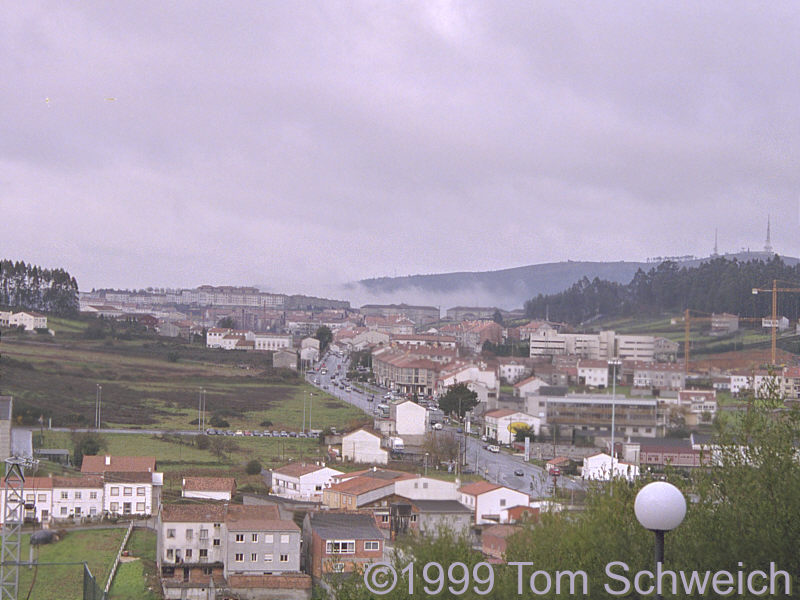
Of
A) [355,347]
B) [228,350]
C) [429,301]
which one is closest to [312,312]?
[429,301]

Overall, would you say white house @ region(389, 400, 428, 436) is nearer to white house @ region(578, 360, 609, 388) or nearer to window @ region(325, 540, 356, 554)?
white house @ region(578, 360, 609, 388)

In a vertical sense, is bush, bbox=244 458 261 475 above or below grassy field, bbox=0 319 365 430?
below

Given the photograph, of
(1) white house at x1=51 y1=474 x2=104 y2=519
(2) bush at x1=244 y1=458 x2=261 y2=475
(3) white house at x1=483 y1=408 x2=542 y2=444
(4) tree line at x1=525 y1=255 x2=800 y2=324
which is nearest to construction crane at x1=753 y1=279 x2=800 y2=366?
(4) tree line at x1=525 y1=255 x2=800 y2=324

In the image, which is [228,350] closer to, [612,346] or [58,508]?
[612,346]

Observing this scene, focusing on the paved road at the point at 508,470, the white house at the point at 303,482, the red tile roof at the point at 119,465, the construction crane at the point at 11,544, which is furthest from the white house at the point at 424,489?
the construction crane at the point at 11,544

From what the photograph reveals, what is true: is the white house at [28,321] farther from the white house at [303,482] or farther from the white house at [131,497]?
the white house at [131,497]

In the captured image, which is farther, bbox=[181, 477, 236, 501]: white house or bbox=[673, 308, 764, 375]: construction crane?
bbox=[673, 308, 764, 375]: construction crane

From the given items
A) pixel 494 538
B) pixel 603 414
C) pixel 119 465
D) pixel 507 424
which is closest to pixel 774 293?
pixel 603 414
